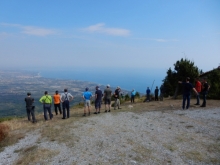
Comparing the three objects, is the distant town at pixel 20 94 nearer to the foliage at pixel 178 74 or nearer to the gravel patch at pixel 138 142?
the foliage at pixel 178 74

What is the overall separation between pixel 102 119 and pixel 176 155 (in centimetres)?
720

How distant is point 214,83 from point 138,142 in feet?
60.5

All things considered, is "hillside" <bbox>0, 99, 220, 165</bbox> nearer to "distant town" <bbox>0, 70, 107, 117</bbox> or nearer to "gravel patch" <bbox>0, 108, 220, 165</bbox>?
"gravel patch" <bbox>0, 108, 220, 165</bbox>

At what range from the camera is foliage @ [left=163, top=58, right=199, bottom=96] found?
27.8m

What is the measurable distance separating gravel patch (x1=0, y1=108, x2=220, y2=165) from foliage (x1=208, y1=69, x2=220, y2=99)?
9.76 m

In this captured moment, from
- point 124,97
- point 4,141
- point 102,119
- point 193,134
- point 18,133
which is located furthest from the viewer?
point 124,97

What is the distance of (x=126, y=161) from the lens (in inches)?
324

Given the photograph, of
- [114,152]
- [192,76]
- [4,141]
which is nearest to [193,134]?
[114,152]

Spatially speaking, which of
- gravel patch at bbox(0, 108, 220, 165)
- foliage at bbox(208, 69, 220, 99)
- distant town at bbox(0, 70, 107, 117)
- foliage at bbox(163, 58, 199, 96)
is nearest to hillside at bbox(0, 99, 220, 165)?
gravel patch at bbox(0, 108, 220, 165)

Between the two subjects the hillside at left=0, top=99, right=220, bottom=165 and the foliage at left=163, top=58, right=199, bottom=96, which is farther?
the foliage at left=163, top=58, right=199, bottom=96

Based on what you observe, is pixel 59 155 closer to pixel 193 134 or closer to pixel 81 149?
pixel 81 149

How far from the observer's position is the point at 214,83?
25.0 meters

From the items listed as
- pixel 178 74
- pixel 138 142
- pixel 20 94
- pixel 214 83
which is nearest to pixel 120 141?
pixel 138 142

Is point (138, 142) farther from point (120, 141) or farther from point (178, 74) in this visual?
point (178, 74)
